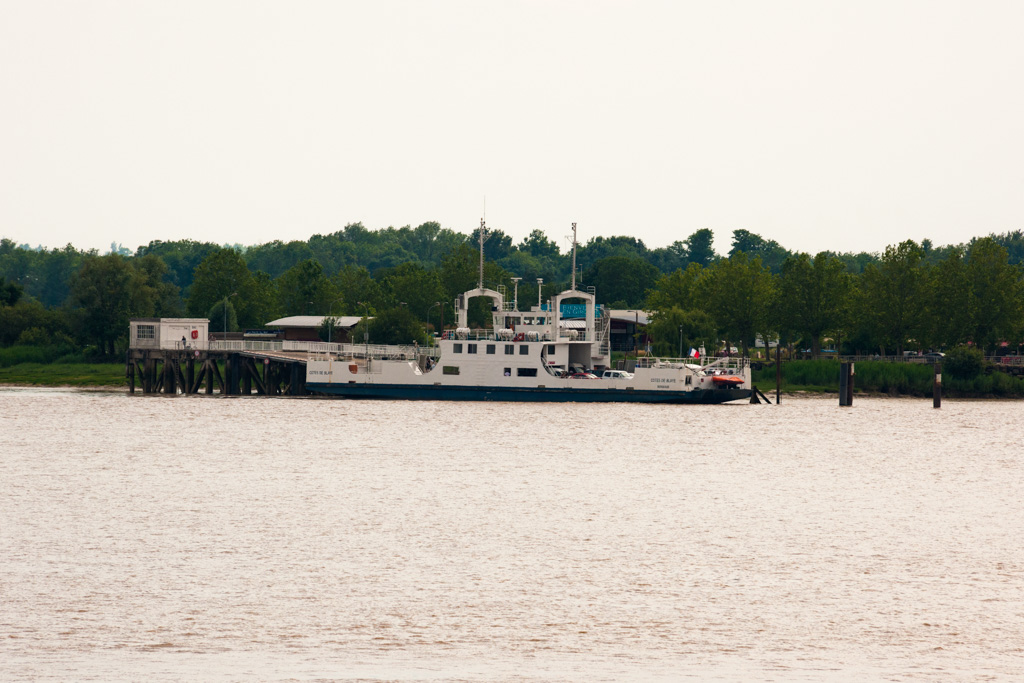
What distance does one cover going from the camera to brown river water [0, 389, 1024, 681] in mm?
18594

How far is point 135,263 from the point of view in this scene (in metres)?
137

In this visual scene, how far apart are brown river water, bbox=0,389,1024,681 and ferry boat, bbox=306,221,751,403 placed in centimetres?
→ 2321

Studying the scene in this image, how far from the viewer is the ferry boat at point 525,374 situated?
257ft

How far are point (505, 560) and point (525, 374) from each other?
52.0 metres

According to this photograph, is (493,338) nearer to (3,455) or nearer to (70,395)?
(70,395)

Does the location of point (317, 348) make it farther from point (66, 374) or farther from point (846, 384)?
point (846, 384)

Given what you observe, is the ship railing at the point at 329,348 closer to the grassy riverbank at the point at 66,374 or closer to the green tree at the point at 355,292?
the grassy riverbank at the point at 66,374

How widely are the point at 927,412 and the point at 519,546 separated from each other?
5807 centimetres

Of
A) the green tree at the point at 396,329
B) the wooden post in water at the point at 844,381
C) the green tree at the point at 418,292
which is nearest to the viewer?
the wooden post in water at the point at 844,381

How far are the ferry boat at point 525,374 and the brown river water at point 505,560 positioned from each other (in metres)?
23.2

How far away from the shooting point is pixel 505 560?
87.7 feet

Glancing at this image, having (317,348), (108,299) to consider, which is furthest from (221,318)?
(317,348)

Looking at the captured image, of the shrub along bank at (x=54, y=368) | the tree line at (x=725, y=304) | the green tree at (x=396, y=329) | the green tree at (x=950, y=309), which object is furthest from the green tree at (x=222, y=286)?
the green tree at (x=950, y=309)

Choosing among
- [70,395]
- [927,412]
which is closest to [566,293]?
[927,412]
